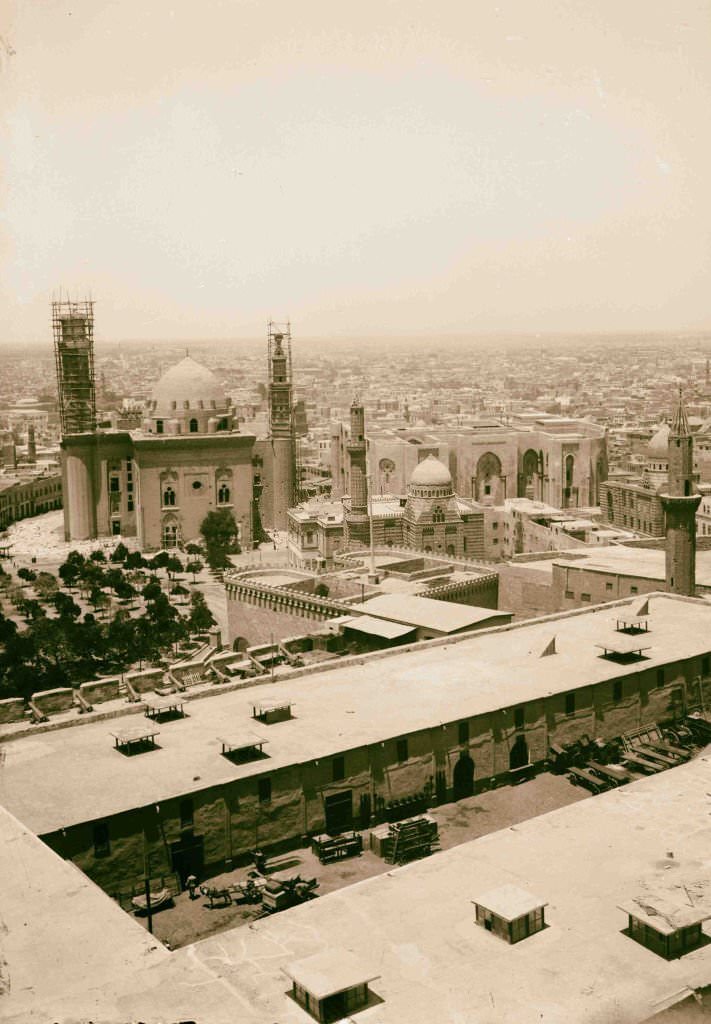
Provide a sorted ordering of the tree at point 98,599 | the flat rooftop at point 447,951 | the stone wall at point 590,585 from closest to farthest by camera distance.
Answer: the flat rooftop at point 447,951, the stone wall at point 590,585, the tree at point 98,599

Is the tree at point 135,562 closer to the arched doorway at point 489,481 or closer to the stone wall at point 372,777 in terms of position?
the arched doorway at point 489,481

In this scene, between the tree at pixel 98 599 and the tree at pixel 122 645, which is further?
the tree at pixel 98 599

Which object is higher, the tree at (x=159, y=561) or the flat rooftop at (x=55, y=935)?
the flat rooftop at (x=55, y=935)

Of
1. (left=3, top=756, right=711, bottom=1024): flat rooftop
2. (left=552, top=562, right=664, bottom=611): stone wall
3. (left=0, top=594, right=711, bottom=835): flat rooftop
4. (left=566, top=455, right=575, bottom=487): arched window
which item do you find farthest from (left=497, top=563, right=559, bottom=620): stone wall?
(left=3, top=756, right=711, bottom=1024): flat rooftop

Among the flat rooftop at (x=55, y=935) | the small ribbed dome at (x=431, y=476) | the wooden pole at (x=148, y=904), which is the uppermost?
the small ribbed dome at (x=431, y=476)

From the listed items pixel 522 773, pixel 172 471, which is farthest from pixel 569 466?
pixel 522 773

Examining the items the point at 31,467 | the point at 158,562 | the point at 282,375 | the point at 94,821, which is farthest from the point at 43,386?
the point at 94,821

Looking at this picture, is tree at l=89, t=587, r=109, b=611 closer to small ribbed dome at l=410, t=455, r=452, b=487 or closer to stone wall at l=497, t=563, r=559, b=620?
small ribbed dome at l=410, t=455, r=452, b=487

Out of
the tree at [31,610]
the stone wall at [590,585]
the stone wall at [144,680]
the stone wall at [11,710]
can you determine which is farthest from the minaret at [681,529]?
the tree at [31,610]
